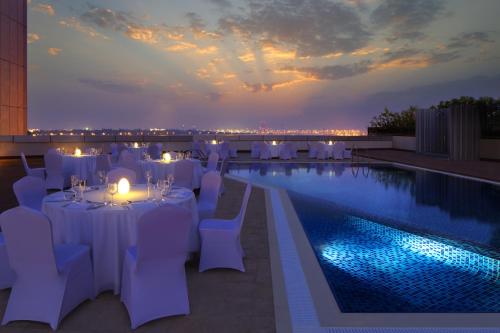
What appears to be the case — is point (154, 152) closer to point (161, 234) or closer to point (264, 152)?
point (264, 152)

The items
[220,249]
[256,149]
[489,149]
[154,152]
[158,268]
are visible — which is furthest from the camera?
[256,149]

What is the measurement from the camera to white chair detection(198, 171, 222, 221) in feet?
15.5

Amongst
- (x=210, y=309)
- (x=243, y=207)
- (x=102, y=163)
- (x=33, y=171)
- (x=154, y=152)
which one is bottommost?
(x=210, y=309)

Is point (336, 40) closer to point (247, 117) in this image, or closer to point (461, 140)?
point (461, 140)

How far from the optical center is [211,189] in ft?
15.9

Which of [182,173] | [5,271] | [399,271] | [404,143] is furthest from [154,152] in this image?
[404,143]

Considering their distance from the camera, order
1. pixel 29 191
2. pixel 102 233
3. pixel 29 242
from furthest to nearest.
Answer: pixel 29 191, pixel 102 233, pixel 29 242

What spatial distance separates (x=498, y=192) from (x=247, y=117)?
24184 mm

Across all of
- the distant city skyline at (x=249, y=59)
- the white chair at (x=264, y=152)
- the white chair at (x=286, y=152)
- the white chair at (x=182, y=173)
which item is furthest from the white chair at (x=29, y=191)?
the white chair at (x=286, y=152)

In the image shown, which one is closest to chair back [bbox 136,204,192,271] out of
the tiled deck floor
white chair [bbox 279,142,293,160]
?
the tiled deck floor

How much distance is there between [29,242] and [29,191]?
201 cm

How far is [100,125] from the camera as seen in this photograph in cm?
2800

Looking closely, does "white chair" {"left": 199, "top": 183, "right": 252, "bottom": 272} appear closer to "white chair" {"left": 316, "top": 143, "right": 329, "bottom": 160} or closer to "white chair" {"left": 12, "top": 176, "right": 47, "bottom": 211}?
"white chair" {"left": 12, "top": 176, "right": 47, "bottom": 211}

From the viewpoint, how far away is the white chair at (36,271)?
2516mm
